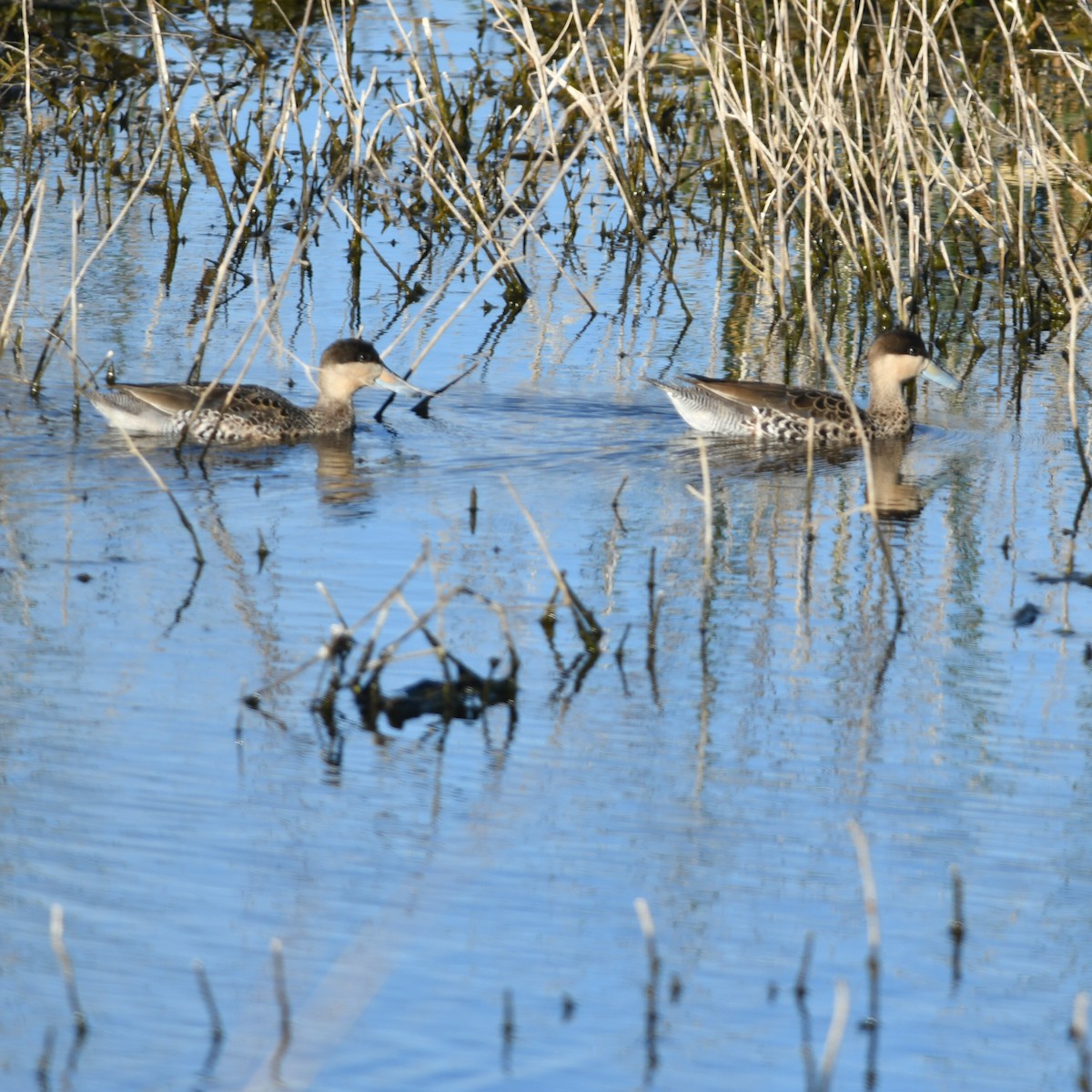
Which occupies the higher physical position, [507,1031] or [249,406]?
[249,406]

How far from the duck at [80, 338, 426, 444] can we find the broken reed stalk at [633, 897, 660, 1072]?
15.5 feet

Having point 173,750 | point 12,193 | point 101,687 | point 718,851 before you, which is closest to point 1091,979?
point 718,851

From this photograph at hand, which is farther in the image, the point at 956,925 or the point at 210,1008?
the point at 956,925

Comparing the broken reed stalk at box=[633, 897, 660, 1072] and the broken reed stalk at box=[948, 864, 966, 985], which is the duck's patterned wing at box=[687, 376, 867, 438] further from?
the broken reed stalk at box=[633, 897, 660, 1072]

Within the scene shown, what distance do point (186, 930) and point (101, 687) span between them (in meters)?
1.62

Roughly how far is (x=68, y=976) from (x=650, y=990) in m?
1.23

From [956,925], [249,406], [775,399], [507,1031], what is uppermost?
[775,399]

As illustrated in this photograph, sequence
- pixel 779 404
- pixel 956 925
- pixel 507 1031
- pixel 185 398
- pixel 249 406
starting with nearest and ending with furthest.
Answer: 1. pixel 507 1031
2. pixel 956 925
3. pixel 185 398
4. pixel 249 406
5. pixel 779 404

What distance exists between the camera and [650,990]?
4.34 meters

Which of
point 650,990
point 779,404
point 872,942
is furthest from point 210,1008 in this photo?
point 779,404

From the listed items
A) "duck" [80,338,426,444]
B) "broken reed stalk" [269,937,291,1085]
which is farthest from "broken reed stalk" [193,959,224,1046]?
"duck" [80,338,426,444]

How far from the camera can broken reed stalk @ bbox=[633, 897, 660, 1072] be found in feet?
13.4

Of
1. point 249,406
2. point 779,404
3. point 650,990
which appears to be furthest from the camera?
point 779,404

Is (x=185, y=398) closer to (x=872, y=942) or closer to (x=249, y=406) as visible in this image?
(x=249, y=406)
